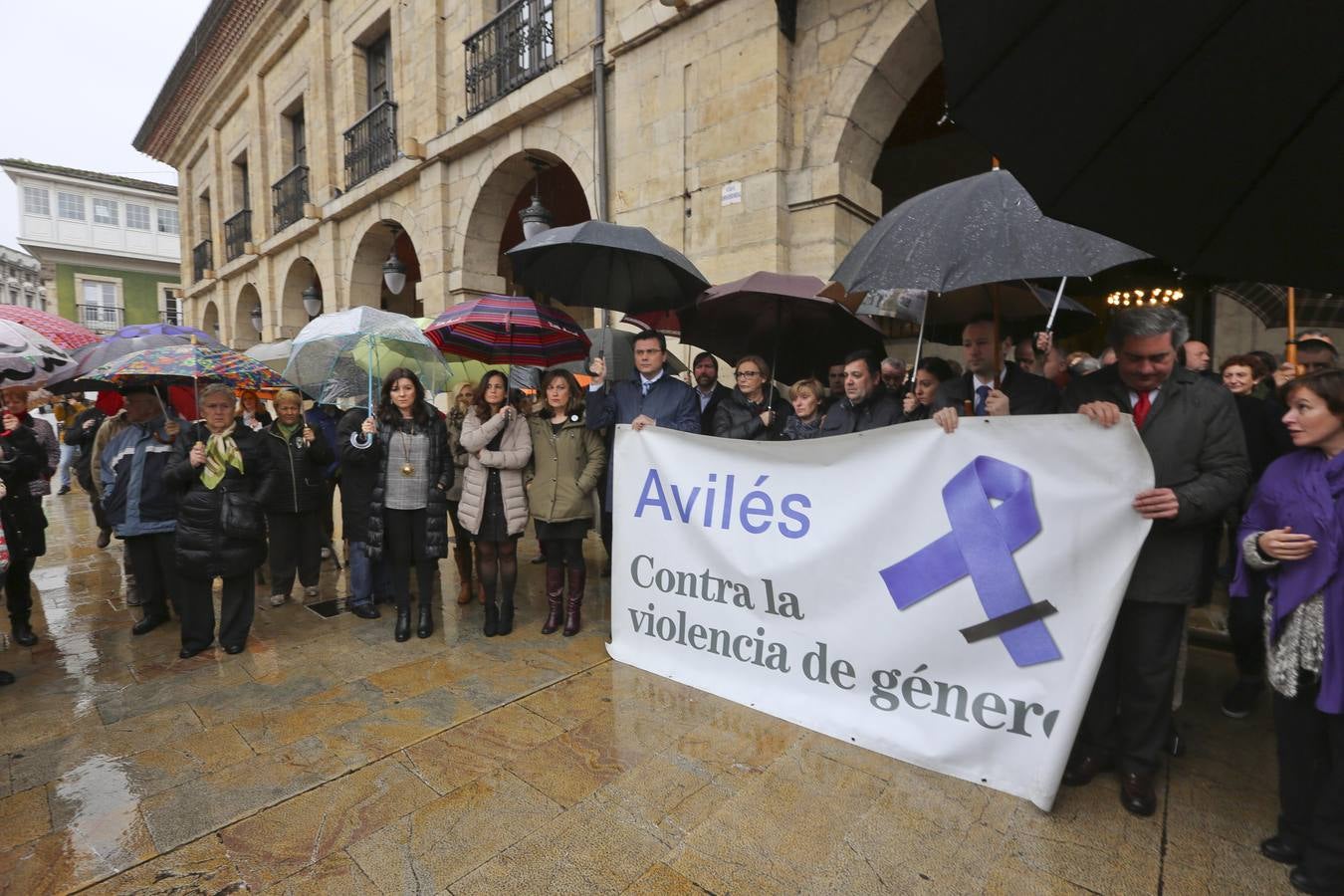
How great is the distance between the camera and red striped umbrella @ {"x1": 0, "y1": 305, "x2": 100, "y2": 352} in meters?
5.05

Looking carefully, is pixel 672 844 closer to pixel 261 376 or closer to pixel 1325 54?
pixel 1325 54

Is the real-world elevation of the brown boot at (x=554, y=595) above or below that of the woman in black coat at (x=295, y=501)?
below

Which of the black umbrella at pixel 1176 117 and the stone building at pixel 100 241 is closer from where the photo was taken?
the black umbrella at pixel 1176 117

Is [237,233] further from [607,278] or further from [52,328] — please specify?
[607,278]

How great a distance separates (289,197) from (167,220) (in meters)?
37.1

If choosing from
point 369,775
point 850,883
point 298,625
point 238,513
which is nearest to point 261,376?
point 238,513

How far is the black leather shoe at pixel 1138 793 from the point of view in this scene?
2396 mm

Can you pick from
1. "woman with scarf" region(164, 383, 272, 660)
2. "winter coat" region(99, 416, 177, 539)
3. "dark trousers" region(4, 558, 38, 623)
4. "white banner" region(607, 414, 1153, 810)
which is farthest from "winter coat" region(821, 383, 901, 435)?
"dark trousers" region(4, 558, 38, 623)

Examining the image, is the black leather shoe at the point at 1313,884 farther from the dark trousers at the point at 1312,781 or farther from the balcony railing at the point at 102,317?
the balcony railing at the point at 102,317

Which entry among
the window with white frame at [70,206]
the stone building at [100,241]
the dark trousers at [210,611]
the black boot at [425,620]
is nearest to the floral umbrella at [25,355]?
the dark trousers at [210,611]

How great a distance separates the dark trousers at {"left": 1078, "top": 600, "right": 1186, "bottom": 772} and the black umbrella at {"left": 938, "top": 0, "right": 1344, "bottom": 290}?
4.54 feet

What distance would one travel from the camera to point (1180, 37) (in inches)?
51.2

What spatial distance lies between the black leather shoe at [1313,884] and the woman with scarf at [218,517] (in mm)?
5205

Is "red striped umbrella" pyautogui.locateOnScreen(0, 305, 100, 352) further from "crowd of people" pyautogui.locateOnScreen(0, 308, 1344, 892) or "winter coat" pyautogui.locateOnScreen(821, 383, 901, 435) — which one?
"winter coat" pyautogui.locateOnScreen(821, 383, 901, 435)
